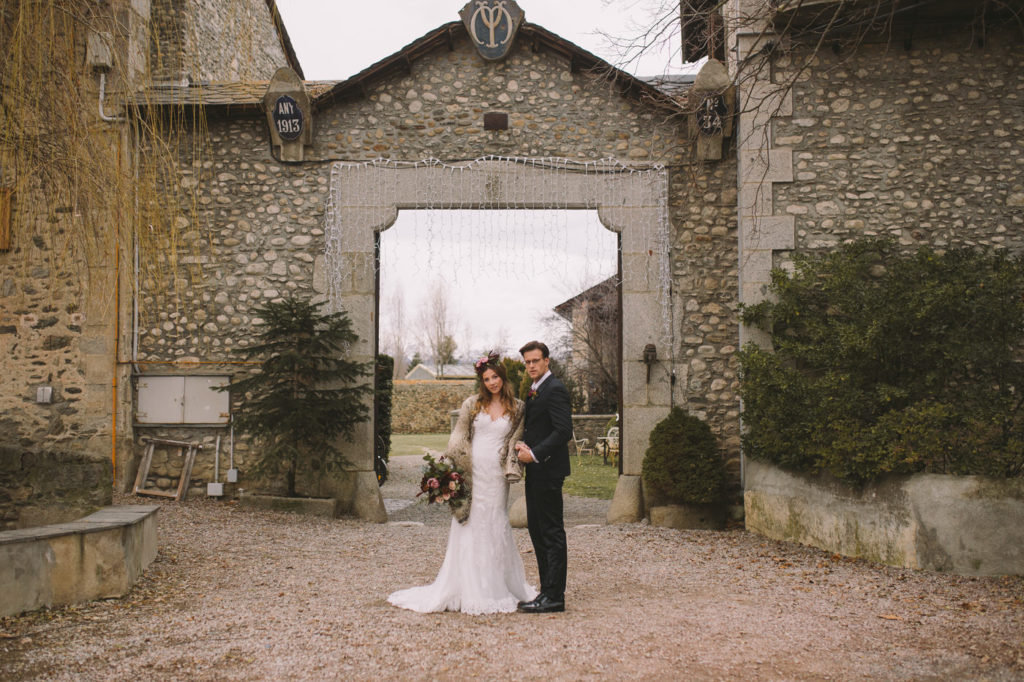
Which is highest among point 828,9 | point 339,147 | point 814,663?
point 828,9

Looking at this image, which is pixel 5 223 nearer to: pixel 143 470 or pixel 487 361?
pixel 143 470

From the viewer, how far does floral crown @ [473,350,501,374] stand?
4.70 metres

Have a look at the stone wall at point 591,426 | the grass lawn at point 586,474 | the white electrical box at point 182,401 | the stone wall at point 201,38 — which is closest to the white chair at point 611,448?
the grass lawn at point 586,474

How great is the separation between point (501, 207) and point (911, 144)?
3.93 metres

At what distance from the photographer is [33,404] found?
7824 mm

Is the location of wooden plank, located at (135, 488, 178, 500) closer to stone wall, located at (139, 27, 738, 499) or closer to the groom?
stone wall, located at (139, 27, 738, 499)

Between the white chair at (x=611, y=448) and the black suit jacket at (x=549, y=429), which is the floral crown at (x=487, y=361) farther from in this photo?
the white chair at (x=611, y=448)

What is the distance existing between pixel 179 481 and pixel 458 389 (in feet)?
65.5

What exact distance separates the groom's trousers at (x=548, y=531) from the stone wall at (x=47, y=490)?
304 cm

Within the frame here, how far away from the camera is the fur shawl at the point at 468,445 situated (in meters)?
4.69

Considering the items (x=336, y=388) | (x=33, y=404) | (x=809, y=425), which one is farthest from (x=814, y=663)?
(x=33, y=404)

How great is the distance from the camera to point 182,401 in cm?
800

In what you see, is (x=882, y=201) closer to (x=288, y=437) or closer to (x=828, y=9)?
(x=828, y=9)

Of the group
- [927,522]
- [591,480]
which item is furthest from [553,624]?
[591,480]
